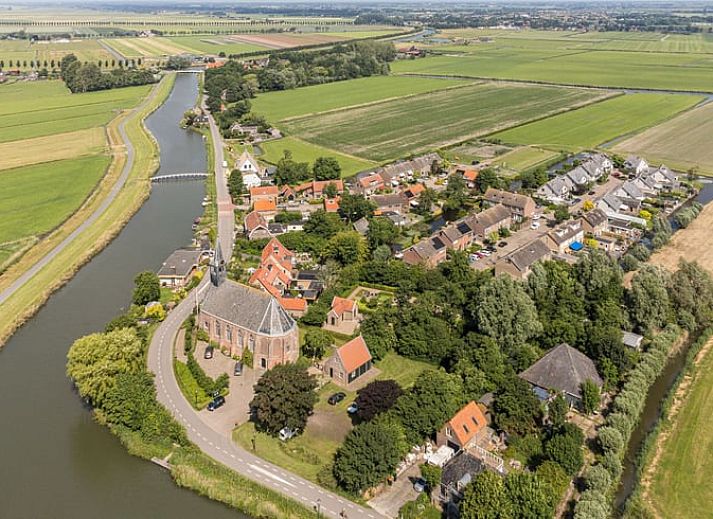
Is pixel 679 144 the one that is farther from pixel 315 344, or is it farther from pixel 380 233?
pixel 315 344

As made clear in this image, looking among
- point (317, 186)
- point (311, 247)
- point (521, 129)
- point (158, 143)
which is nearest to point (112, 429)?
point (311, 247)

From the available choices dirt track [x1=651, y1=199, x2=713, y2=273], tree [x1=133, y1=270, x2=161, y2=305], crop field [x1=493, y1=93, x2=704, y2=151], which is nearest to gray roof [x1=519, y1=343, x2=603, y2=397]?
dirt track [x1=651, y1=199, x2=713, y2=273]

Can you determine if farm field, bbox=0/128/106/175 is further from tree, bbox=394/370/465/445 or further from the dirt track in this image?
the dirt track

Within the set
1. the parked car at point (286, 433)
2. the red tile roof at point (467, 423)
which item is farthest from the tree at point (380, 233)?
the parked car at point (286, 433)

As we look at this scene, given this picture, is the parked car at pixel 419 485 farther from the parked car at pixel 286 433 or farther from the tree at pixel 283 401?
the parked car at pixel 286 433

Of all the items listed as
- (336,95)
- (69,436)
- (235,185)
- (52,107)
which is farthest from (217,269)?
(336,95)
